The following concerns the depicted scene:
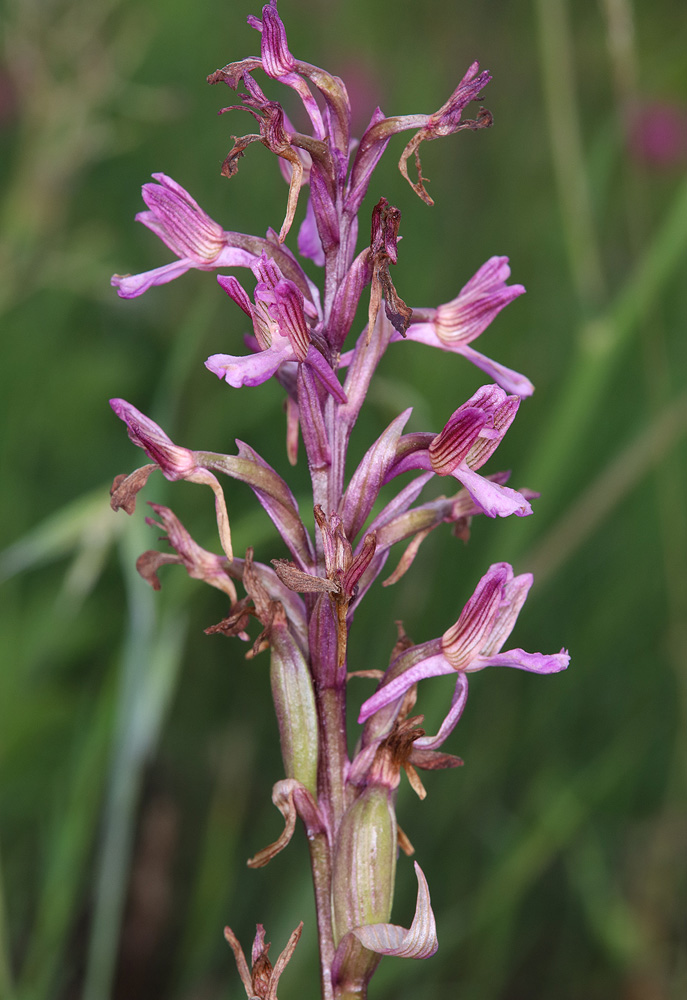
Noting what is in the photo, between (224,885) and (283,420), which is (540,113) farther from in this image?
(224,885)

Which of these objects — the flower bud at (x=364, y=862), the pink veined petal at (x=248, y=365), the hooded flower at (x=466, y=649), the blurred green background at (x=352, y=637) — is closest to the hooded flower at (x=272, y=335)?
the pink veined petal at (x=248, y=365)

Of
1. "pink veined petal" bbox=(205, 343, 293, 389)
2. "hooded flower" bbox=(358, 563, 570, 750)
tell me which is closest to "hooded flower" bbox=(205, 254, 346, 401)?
"pink veined petal" bbox=(205, 343, 293, 389)

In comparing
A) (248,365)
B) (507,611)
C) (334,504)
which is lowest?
(507,611)

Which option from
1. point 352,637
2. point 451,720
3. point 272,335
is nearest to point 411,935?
point 451,720

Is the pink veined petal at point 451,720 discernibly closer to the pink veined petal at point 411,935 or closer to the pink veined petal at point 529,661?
the pink veined petal at point 529,661

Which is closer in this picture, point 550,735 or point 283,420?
point 550,735

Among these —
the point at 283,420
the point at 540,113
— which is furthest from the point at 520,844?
the point at 540,113

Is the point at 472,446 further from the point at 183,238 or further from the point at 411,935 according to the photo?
the point at 411,935

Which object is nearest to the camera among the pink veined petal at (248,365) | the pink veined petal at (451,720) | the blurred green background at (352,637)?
the pink veined petal at (248,365)
